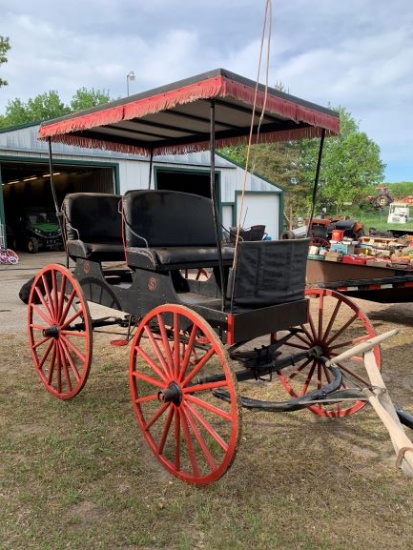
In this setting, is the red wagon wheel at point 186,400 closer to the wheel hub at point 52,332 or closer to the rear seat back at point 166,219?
the rear seat back at point 166,219

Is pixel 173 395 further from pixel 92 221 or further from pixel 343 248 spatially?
pixel 343 248

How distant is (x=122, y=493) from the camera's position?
253 cm

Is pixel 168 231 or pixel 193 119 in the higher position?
pixel 193 119

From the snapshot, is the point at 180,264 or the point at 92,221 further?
the point at 92,221

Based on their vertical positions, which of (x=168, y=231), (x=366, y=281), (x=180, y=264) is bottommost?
(x=366, y=281)

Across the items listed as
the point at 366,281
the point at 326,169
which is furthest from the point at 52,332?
the point at 326,169

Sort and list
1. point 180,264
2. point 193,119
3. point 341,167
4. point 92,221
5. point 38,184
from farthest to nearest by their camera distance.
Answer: point 341,167 → point 38,184 → point 92,221 → point 193,119 → point 180,264

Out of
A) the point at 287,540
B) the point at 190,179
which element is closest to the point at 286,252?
the point at 287,540

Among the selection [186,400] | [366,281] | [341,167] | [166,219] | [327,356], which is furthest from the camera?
[341,167]

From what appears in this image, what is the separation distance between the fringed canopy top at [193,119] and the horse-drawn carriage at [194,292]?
11mm

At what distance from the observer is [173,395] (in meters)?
2.62

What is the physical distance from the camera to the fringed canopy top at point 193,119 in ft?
8.11

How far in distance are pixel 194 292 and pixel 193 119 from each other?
1.44m

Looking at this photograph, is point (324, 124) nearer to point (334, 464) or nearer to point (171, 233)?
point (171, 233)
